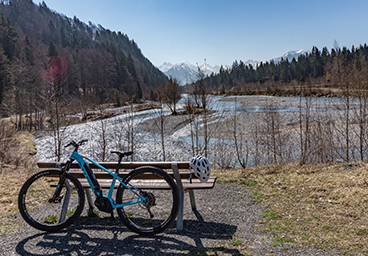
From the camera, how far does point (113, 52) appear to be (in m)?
108

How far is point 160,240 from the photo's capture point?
11.9 ft

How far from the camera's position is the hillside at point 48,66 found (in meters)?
39.3

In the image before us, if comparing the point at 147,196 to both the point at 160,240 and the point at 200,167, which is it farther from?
the point at 200,167

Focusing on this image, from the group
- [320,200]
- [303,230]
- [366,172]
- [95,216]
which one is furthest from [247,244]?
[366,172]

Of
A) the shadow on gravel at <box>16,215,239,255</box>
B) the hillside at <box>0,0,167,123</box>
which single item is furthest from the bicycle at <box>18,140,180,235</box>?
the hillside at <box>0,0,167,123</box>

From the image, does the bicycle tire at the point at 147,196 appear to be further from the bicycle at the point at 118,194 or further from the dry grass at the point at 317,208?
the dry grass at the point at 317,208

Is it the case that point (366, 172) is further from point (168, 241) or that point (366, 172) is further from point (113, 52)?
point (113, 52)

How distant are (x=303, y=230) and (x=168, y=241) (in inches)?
81.9

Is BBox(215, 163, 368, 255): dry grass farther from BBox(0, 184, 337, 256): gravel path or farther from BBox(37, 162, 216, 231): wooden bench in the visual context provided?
BBox(37, 162, 216, 231): wooden bench

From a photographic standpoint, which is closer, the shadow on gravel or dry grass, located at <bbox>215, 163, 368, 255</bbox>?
the shadow on gravel

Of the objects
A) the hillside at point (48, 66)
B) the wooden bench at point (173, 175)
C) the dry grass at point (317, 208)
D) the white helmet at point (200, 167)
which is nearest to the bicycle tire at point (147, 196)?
the wooden bench at point (173, 175)

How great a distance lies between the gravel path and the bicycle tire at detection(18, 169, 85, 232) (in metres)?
0.16

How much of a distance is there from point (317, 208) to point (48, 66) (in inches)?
2828

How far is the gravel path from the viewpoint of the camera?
3336mm
